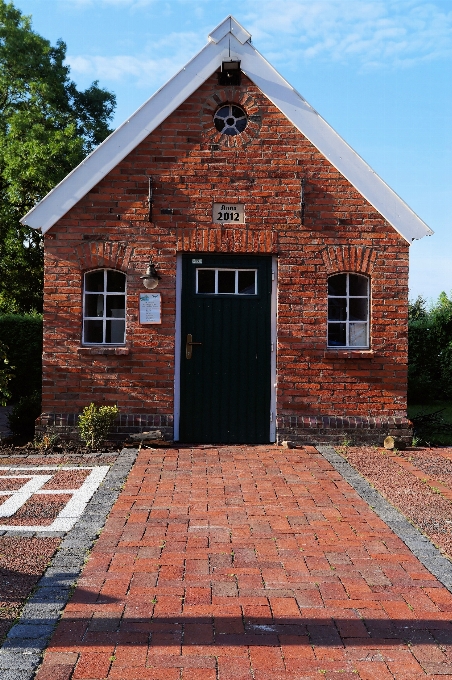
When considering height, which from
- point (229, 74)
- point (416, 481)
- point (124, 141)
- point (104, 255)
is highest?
point (229, 74)

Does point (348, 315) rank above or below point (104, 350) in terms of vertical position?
above

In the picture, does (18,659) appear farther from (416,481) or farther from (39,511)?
(416,481)

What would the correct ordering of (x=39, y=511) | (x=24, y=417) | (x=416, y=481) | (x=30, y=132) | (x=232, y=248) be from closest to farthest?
(x=39, y=511) < (x=416, y=481) < (x=232, y=248) < (x=24, y=417) < (x=30, y=132)

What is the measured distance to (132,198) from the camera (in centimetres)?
962

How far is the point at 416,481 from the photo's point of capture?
7.64 m

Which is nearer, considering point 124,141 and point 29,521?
point 29,521

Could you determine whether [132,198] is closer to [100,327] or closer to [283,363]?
[100,327]

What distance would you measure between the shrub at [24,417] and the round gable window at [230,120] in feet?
17.0

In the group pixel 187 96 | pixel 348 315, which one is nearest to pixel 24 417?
pixel 348 315

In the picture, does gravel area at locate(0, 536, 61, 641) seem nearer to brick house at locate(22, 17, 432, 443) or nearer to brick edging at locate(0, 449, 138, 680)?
brick edging at locate(0, 449, 138, 680)

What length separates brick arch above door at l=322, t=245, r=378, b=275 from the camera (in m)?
9.70

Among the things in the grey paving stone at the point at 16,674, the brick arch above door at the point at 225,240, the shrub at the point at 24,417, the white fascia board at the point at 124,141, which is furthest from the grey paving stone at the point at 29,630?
the shrub at the point at 24,417

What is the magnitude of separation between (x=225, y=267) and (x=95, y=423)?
9.35 ft

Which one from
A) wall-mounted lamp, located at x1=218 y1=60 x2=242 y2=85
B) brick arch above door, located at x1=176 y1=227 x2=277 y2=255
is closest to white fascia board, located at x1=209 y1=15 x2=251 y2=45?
wall-mounted lamp, located at x1=218 y1=60 x2=242 y2=85
